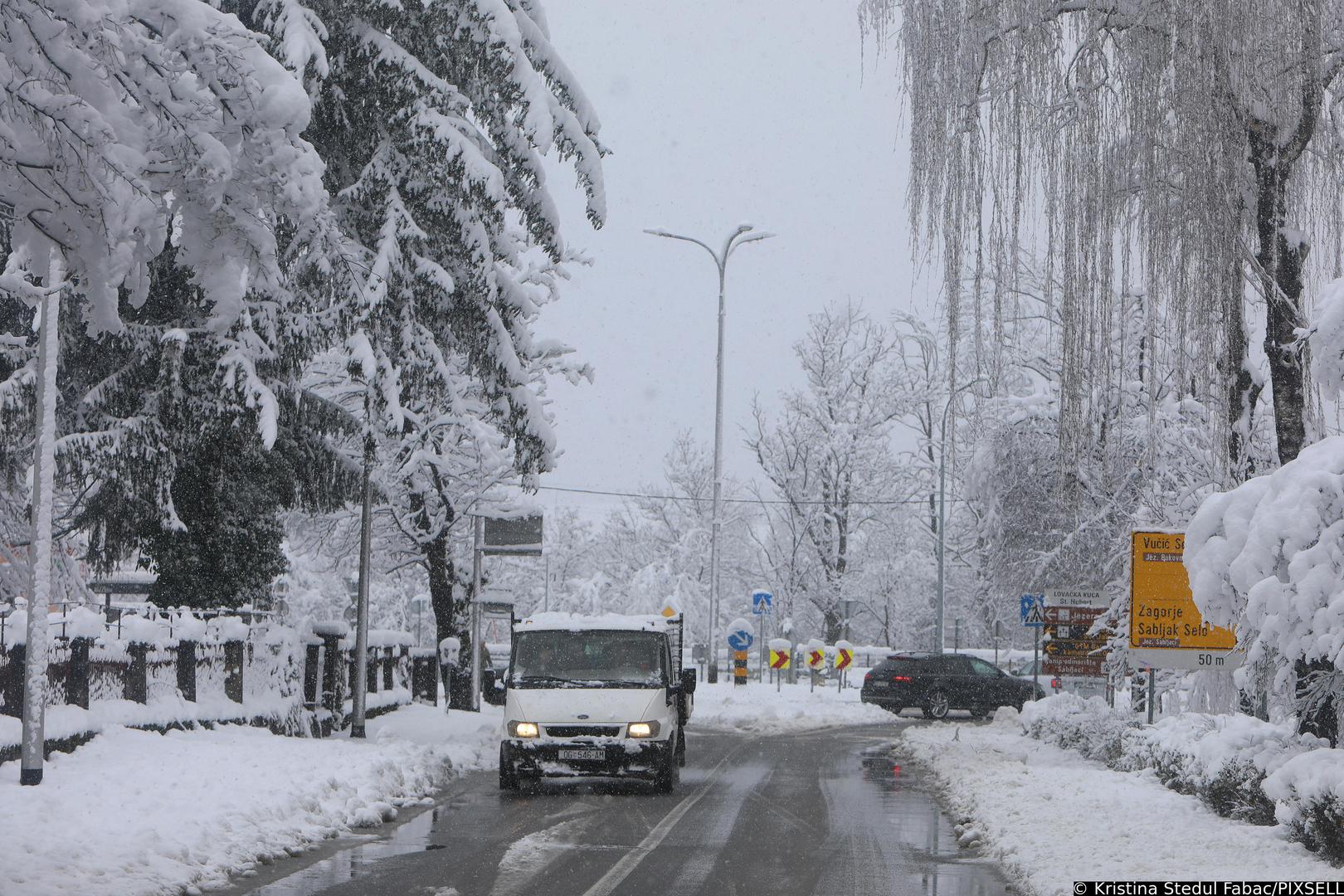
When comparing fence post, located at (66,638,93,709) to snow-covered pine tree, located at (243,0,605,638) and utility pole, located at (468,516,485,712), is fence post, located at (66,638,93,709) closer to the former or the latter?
snow-covered pine tree, located at (243,0,605,638)

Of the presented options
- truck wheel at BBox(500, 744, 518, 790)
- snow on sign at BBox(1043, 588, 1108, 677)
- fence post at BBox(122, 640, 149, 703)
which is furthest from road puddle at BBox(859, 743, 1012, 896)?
fence post at BBox(122, 640, 149, 703)

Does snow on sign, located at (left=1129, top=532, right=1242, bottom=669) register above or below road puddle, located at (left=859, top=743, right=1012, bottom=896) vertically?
above

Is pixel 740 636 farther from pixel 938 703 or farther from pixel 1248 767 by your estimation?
pixel 1248 767

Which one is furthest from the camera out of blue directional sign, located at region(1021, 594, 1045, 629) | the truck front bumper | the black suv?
the black suv

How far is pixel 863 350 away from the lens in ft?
193

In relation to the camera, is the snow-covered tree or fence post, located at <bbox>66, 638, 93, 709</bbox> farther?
the snow-covered tree

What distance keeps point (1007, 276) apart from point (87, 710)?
997 centimetres

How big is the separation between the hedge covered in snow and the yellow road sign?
89cm

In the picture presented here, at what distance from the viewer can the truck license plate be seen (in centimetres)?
1642

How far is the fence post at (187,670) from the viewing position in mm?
17969

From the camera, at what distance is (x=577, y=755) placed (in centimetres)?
1644

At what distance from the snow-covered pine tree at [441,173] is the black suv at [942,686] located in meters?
18.2

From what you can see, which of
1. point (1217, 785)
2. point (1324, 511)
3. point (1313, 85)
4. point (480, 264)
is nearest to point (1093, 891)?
point (1324, 511)

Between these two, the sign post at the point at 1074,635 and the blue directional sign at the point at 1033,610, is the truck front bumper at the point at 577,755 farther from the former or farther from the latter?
the blue directional sign at the point at 1033,610
